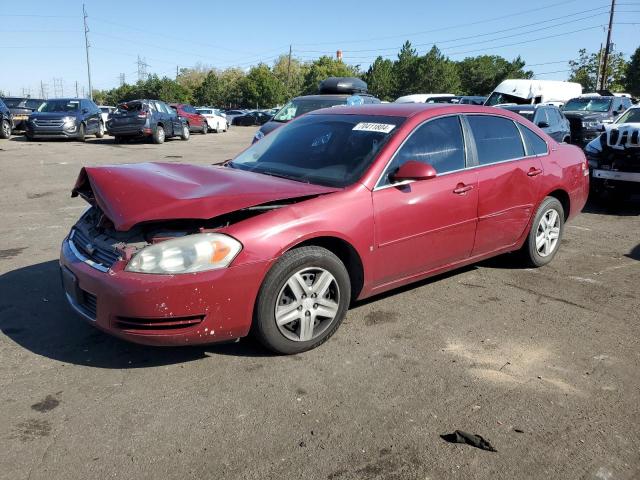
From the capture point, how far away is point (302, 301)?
354 centimetres

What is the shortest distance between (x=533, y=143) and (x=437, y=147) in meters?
1.47

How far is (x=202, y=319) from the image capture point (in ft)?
10.5

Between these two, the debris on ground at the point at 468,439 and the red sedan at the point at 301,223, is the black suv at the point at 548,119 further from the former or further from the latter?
the debris on ground at the point at 468,439

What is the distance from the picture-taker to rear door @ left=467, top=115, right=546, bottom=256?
4.68m

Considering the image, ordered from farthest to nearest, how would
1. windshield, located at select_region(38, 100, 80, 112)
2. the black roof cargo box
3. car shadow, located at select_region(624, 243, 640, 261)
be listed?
windshield, located at select_region(38, 100, 80, 112) < the black roof cargo box < car shadow, located at select_region(624, 243, 640, 261)

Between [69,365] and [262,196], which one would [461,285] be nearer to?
[262,196]

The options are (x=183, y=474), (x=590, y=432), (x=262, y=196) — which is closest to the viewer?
(x=183, y=474)

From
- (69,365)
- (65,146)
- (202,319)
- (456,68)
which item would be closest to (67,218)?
(69,365)

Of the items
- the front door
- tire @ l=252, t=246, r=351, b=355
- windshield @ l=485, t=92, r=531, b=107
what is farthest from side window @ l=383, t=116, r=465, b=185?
windshield @ l=485, t=92, r=531, b=107

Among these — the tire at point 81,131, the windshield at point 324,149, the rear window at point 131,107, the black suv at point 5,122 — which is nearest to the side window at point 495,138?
the windshield at point 324,149

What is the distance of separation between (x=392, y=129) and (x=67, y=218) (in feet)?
17.3

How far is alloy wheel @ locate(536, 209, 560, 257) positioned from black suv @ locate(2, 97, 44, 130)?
69.5ft

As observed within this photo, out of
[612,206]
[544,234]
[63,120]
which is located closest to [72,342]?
[544,234]

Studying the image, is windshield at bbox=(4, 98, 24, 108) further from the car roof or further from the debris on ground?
the debris on ground
